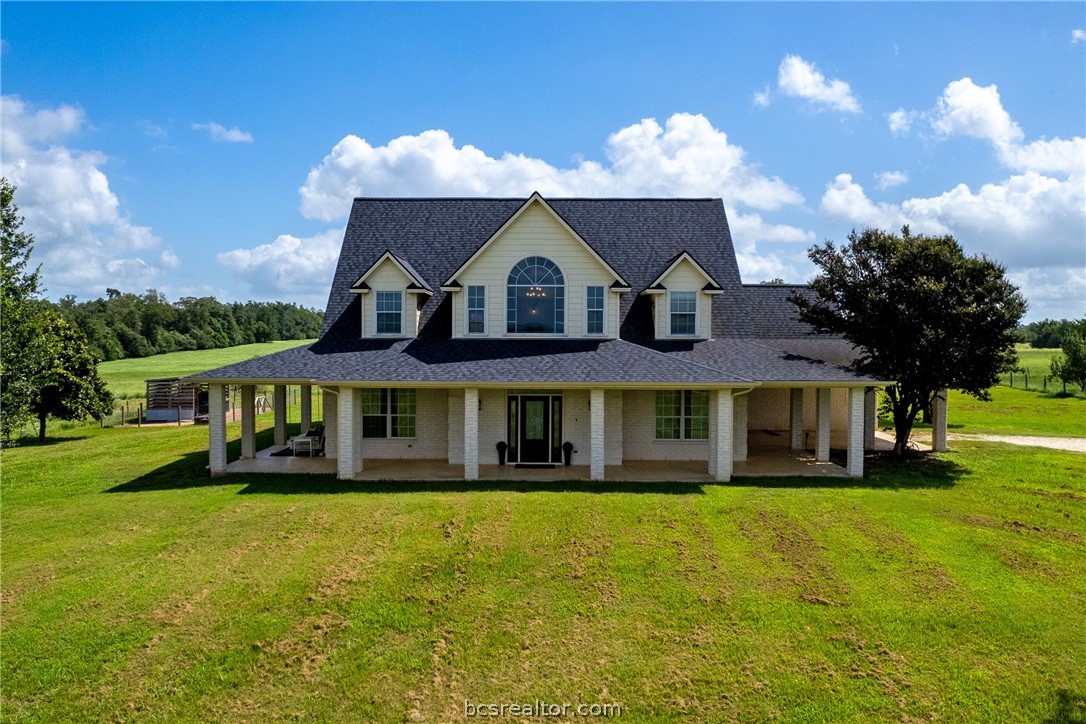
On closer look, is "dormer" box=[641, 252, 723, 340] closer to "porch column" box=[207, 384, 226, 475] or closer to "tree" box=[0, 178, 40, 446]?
"porch column" box=[207, 384, 226, 475]

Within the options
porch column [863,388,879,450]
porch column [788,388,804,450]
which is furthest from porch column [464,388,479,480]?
porch column [863,388,879,450]

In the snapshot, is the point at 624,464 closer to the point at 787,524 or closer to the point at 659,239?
the point at 787,524

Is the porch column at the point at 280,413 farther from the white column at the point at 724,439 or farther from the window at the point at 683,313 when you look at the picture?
the white column at the point at 724,439

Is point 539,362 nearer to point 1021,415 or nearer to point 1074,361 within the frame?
point 1021,415

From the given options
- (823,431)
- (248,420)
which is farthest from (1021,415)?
(248,420)

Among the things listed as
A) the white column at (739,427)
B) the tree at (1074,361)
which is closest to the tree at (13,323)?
the white column at (739,427)
